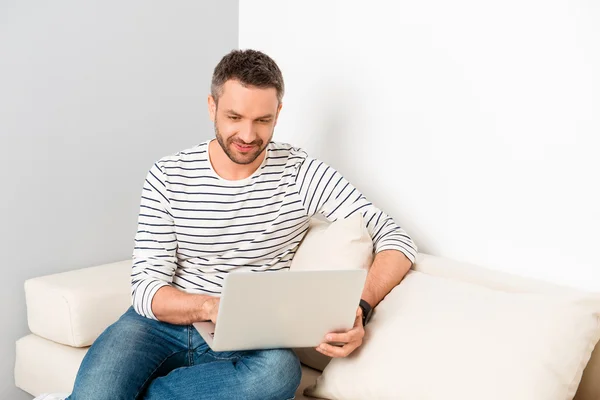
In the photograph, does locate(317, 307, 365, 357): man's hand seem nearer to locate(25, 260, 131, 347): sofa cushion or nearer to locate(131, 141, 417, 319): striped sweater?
locate(131, 141, 417, 319): striped sweater

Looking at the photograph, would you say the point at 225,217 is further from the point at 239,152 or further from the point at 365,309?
the point at 365,309

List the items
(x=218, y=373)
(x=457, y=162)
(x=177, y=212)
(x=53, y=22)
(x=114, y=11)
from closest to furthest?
1. (x=218, y=373)
2. (x=177, y=212)
3. (x=457, y=162)
4. (x=53, y=22)
5. (x=114, y=11)

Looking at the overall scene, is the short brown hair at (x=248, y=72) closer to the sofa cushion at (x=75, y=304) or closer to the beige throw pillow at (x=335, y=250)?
the beige throw pillow at (x=335, y=250)

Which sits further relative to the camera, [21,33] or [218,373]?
[21,33]

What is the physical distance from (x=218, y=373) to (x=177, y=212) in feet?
1.49

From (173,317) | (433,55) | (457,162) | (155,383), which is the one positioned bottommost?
(155,383)

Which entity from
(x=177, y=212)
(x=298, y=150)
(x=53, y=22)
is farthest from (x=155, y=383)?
(x=53, y=22)

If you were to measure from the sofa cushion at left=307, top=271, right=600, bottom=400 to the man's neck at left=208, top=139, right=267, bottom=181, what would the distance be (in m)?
0.53

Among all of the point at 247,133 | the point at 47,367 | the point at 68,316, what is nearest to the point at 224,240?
the point at 247,133

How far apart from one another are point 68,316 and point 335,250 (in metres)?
0.79

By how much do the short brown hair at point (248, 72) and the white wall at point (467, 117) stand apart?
0.45 metres

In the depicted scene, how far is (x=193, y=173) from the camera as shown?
1.86 meters

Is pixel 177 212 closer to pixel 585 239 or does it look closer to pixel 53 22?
pixel 53 22

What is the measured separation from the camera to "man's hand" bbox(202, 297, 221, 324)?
1600 mm
